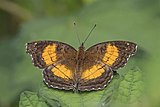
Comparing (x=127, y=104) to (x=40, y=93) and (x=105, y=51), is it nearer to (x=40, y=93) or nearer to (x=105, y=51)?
(x=40, y=93)

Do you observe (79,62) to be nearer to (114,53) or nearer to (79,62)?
(79,62)

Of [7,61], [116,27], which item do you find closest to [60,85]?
→ [116,27]

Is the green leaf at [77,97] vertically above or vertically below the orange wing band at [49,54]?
below

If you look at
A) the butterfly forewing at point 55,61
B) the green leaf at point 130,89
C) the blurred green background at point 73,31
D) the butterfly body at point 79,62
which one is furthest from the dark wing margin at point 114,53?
the blurred green background at point 73,31

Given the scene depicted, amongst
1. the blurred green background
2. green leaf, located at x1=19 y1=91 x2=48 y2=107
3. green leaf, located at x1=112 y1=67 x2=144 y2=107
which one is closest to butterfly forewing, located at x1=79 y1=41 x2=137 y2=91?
green leaf, located at x1=112 y1=67 x2=144 y2=107

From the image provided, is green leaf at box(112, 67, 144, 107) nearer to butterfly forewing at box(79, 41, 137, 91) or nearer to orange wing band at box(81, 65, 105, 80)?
butterfly forewing at box(79, 41, 137, 91)

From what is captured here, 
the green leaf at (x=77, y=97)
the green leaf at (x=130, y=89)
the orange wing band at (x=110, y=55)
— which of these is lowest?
the green leaf at (x=77, y=97)

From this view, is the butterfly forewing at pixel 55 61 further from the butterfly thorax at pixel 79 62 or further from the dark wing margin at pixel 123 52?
the dark wing margin at pixel 123 52
